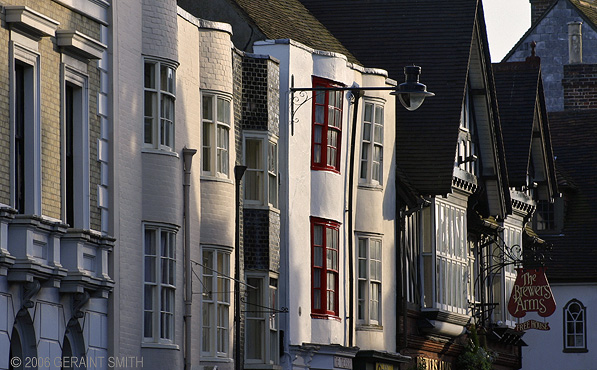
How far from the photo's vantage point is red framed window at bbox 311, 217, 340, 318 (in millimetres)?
34438

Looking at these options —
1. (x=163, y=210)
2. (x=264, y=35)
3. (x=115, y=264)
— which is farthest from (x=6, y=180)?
(x=264, y=35)

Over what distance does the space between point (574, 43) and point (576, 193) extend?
8.62 m

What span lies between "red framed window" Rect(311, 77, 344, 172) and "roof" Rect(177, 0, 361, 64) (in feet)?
4.56

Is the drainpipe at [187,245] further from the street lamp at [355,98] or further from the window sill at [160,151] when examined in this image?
the street lamp at [355,98]

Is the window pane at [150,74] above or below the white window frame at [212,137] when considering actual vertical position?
above

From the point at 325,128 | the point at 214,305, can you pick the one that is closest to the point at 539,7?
the point at 325,128

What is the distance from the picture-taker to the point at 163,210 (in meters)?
27.0

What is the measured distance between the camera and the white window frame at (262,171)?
31.7 m

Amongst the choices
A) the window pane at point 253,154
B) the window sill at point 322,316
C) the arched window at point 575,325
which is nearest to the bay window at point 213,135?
the window pane at point 253,154

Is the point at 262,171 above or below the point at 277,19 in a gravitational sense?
below

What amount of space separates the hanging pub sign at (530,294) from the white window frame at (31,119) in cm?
2568

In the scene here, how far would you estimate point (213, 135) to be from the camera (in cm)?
2961

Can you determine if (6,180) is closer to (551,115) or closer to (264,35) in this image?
(264,35)

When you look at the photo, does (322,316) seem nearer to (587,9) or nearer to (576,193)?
(576,193)
